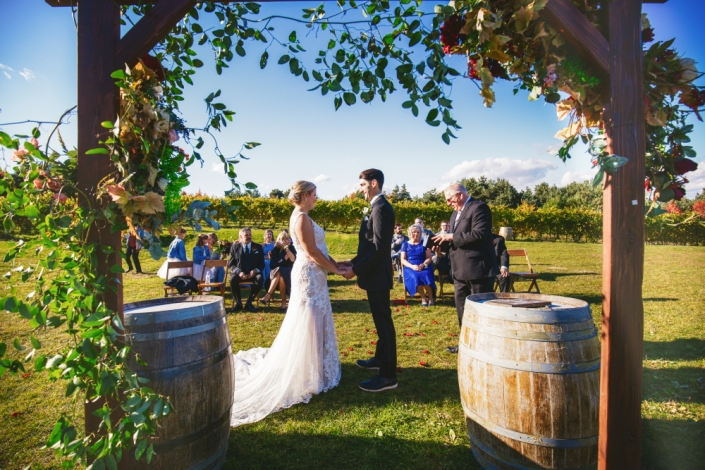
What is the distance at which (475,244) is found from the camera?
16.6ft

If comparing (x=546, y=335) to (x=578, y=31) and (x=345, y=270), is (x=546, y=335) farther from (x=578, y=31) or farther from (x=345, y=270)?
(x=345, y=270)

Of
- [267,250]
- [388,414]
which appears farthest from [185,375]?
[267,250]

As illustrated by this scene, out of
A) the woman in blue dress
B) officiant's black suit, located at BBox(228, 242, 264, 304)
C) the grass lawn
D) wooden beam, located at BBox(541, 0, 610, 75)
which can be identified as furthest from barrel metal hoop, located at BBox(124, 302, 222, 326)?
the woman in blue dress

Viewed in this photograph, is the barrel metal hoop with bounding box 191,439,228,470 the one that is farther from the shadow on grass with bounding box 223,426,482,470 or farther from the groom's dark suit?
the groom's dark suit

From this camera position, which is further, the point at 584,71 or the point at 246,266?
the point at 246,266

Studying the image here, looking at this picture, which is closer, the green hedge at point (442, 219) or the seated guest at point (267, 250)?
the seated guest at point (267, 250)

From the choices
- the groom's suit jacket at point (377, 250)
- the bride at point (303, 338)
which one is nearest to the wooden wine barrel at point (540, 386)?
the groom's suit jacket at point (377, 250)

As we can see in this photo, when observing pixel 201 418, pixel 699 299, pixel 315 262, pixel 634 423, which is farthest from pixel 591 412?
pixel 699 299

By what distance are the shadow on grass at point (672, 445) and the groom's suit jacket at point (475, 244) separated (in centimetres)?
213

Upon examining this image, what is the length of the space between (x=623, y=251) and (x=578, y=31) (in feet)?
4.20

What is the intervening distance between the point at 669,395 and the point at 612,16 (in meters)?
4.08

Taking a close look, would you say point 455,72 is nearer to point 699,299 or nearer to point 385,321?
point 385,321

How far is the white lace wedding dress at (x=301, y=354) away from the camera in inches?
170

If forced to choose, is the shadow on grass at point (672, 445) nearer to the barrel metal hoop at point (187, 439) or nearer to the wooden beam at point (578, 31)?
the wooden beam at point (578, 31)
